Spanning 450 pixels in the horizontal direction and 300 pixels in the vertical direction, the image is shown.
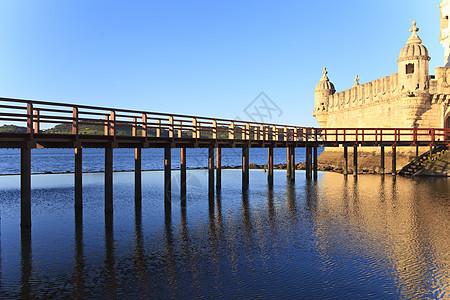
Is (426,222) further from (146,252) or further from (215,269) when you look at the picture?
(146,252)

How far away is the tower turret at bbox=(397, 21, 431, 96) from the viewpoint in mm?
38938

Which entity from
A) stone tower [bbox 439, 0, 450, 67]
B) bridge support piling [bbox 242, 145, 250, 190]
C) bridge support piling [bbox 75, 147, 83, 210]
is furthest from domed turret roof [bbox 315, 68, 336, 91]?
bridge support piling [bbox 75, 147, 83, 210]

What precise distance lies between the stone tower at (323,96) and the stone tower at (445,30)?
14012 millimetres

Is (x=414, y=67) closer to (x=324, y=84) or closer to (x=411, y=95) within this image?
(x=411, y=95)

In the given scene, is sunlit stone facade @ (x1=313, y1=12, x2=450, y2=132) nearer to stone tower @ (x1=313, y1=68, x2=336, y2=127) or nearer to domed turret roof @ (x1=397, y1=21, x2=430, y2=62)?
domed turret roof @ (x1=397, y1=21, x2=430, y2=62)

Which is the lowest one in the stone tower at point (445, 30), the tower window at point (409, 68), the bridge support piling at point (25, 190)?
the bridge support piling at point (25, 190)

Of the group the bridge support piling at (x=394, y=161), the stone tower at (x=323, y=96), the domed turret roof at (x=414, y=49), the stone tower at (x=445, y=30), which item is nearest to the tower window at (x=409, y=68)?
the domed turret roof at (x=414, y=49)

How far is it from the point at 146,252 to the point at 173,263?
1412 mm

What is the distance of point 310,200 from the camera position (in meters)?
22.2

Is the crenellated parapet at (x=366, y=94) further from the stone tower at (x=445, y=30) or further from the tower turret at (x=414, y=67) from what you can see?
the stone tower at (x=445, y=30)

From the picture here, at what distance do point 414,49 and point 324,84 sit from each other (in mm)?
17424

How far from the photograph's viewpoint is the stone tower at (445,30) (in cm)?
4892

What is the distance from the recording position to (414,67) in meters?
39.2

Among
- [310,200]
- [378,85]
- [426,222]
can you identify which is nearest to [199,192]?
[310,200]
